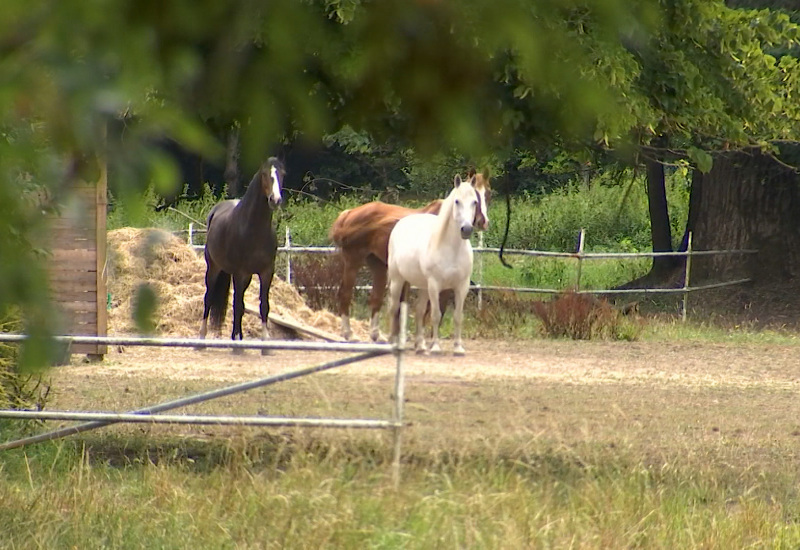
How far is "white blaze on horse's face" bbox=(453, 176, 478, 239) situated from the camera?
10.8m

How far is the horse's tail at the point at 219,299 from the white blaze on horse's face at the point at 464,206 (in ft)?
8.38

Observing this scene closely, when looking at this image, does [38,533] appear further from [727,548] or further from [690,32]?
[690,32]

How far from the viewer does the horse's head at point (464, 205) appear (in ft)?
35.4

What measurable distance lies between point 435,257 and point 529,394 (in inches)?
110

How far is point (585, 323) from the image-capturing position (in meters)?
14.1

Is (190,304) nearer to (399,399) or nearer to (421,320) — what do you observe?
(421,320)

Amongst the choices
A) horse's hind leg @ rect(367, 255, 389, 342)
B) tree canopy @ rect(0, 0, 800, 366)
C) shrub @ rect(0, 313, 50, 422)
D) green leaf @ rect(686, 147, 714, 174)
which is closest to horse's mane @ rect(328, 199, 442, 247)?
horse's hind leg @ rect(367, 255, 389, 342)

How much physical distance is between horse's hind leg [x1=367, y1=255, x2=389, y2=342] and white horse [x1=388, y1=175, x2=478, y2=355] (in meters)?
0.34

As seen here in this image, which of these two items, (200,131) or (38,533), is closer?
(200,131)

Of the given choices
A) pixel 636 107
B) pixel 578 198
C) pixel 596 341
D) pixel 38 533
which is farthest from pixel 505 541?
pixel 578 198

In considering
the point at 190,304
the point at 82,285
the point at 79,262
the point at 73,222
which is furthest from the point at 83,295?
the point at 73,222

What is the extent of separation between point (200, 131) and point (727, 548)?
3615mm

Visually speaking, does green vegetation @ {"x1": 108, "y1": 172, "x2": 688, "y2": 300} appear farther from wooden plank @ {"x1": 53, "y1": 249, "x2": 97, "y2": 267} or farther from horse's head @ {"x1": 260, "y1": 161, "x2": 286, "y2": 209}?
Result: wooden plank @ {"x1": 53, "y1": 249, "x2": 97, "y2": 267}

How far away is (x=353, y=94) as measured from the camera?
7.23ft
